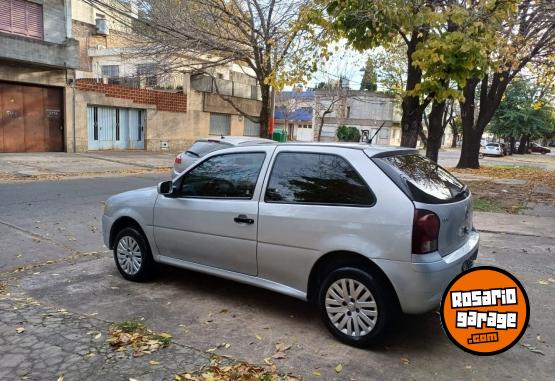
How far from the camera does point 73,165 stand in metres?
16.9

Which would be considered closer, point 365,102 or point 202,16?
point 202,16

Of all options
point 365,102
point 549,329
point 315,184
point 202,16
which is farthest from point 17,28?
point 365,102

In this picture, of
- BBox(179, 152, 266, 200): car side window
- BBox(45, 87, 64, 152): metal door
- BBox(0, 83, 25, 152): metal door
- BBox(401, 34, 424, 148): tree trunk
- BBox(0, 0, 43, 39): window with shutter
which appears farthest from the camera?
BBox(45, 87, 64, 152): metal door

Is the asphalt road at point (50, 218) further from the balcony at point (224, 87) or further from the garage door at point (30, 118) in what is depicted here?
the balcony at point (224, 87)

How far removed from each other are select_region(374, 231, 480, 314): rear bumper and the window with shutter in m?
19.9

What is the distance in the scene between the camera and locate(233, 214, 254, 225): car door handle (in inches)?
167

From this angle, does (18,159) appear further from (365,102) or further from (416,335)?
(365,102)

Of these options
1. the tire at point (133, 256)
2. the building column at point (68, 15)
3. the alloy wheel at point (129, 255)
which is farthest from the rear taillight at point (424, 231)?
the building column at point (68, 15)

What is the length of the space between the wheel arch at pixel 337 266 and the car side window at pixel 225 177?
3.01ft

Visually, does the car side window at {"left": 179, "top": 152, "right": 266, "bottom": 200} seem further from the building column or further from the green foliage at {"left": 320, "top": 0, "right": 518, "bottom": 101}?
the building column

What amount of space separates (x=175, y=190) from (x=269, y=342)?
1.91 m

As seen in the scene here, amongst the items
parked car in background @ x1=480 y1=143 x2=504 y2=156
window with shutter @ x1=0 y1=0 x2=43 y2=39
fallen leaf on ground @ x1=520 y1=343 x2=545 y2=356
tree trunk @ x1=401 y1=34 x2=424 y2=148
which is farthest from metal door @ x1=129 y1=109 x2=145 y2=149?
parked car in background @ x1=480 y1=143 x2=504 y2=156

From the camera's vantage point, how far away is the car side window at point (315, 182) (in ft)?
12.5

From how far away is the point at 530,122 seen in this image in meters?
49.3
